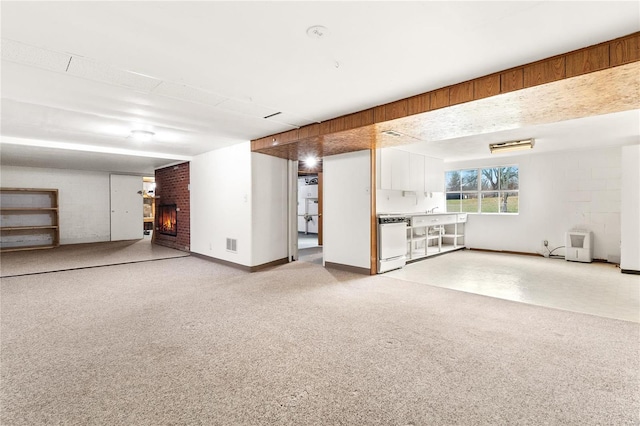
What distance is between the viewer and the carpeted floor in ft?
5.71

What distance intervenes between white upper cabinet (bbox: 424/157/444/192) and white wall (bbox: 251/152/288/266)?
336cm

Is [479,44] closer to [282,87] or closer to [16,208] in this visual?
[282,87]

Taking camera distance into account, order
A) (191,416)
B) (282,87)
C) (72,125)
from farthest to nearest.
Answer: (72,125) < (282,87) < (191,416)

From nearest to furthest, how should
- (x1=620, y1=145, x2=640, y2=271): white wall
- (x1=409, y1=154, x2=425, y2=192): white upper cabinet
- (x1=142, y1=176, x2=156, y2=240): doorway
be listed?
(x1=620, y1=145, x2=640, y2=271): white wall, (x1=409, y1=154, x2=425, y2=192): white upper cabinet, (x1=142, y1=176, x2=156, y2=240): doorway

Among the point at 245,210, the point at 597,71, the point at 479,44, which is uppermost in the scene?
the point at 479,44

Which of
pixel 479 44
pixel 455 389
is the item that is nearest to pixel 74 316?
pixel 455 389

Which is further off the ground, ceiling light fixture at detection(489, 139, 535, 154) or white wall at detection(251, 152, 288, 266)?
ceiling light fixture at detection(489, 139, 535, 154)

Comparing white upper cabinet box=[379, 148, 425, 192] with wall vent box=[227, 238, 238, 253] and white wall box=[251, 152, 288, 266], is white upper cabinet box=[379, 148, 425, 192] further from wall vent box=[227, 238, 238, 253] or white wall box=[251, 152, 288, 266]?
wall vent box=[227, 238, 238, 253]

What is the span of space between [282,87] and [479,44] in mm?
1750

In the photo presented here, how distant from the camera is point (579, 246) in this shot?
248 inches

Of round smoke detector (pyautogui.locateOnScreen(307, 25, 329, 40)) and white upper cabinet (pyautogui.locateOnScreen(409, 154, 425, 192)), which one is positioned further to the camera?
white upper cabinet (pyautogui.locateOnScreen(409, 154, 425, 192))

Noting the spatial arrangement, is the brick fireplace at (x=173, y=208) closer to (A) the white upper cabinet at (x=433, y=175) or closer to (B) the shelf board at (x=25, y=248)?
(B) the shelf board at (x=25, y=248)

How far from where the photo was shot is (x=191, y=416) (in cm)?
170

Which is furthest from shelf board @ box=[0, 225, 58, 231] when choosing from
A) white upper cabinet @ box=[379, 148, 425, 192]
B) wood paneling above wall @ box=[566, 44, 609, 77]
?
wood paneling above wall @ box=[566, 44, 609, 77]
